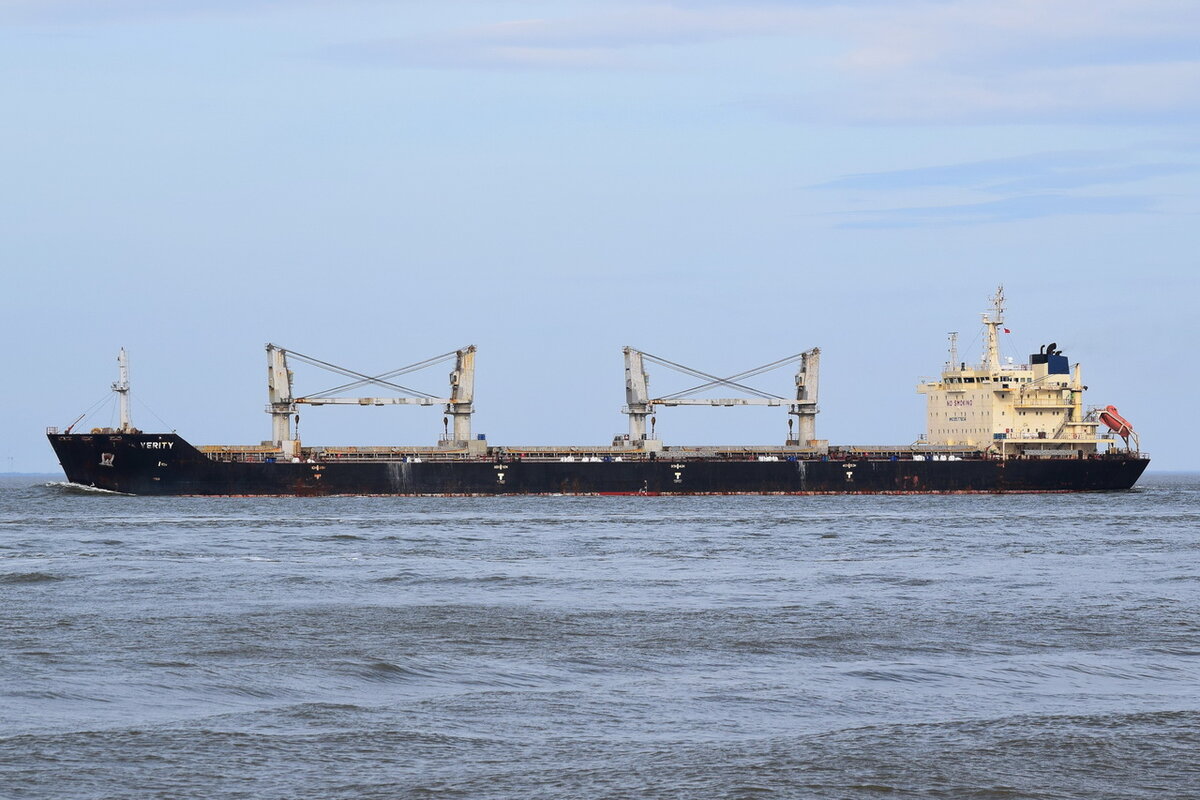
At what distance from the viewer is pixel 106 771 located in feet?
35.7

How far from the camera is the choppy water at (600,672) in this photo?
10953 millimetres

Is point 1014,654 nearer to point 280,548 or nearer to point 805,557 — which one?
point 805,557

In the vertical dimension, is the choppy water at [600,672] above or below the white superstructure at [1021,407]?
below

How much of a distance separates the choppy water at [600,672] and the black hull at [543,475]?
93.2 feet

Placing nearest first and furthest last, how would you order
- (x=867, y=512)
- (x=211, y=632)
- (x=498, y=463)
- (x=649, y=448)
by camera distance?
1. (x=211, y=632)
2. (x=867, y=512)
3. (x=498, y=463)
4. (x=649, y=448)

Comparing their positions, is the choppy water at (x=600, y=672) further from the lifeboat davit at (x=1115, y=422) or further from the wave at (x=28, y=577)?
the lifeboat davit at (x=1115, y=422)

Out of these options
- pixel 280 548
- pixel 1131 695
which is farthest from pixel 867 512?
pixel 1131 695

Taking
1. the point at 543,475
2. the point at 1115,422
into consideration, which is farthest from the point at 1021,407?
the point at 543,475

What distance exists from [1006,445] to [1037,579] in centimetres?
4422

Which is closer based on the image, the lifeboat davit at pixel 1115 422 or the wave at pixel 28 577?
the wave at pixel 28 577

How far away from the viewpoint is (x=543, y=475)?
63.7 metres

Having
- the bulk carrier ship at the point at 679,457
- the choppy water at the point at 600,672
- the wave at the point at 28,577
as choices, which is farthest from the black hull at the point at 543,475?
the wave at the point at 28,577

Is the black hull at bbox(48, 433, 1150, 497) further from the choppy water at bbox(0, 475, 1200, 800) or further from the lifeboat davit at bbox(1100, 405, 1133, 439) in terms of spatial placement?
the choppy water at bbox(0, 475, 1200, 800)

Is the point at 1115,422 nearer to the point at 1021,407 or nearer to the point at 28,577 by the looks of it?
the point at 1021,407
